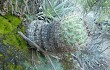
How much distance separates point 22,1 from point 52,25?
359 millimetres

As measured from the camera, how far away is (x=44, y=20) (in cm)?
164

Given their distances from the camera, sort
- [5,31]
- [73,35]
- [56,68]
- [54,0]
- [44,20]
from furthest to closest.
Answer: [54,0] → [44,20] → [56,68] → [5,31] → [73,35]

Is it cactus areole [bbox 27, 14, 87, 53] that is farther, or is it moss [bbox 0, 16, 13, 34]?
moss [bbox 0, 16, 13, 34]

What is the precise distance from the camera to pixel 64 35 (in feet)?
4.12

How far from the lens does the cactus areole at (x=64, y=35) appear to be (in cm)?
127

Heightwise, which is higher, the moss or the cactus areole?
the moss

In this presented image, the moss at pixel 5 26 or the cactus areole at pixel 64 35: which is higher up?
the moss at pixel 5 26

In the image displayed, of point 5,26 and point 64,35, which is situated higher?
point 5,26

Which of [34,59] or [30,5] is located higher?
[30,5]

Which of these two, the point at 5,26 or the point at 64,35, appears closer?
the point at 64,35

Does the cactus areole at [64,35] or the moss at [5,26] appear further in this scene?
the moss at [5,26]

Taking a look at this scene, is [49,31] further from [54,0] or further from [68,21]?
[54,0]

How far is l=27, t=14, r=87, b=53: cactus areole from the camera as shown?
1266 mm

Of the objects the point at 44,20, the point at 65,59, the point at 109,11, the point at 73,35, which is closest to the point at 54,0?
the point at 44,20
